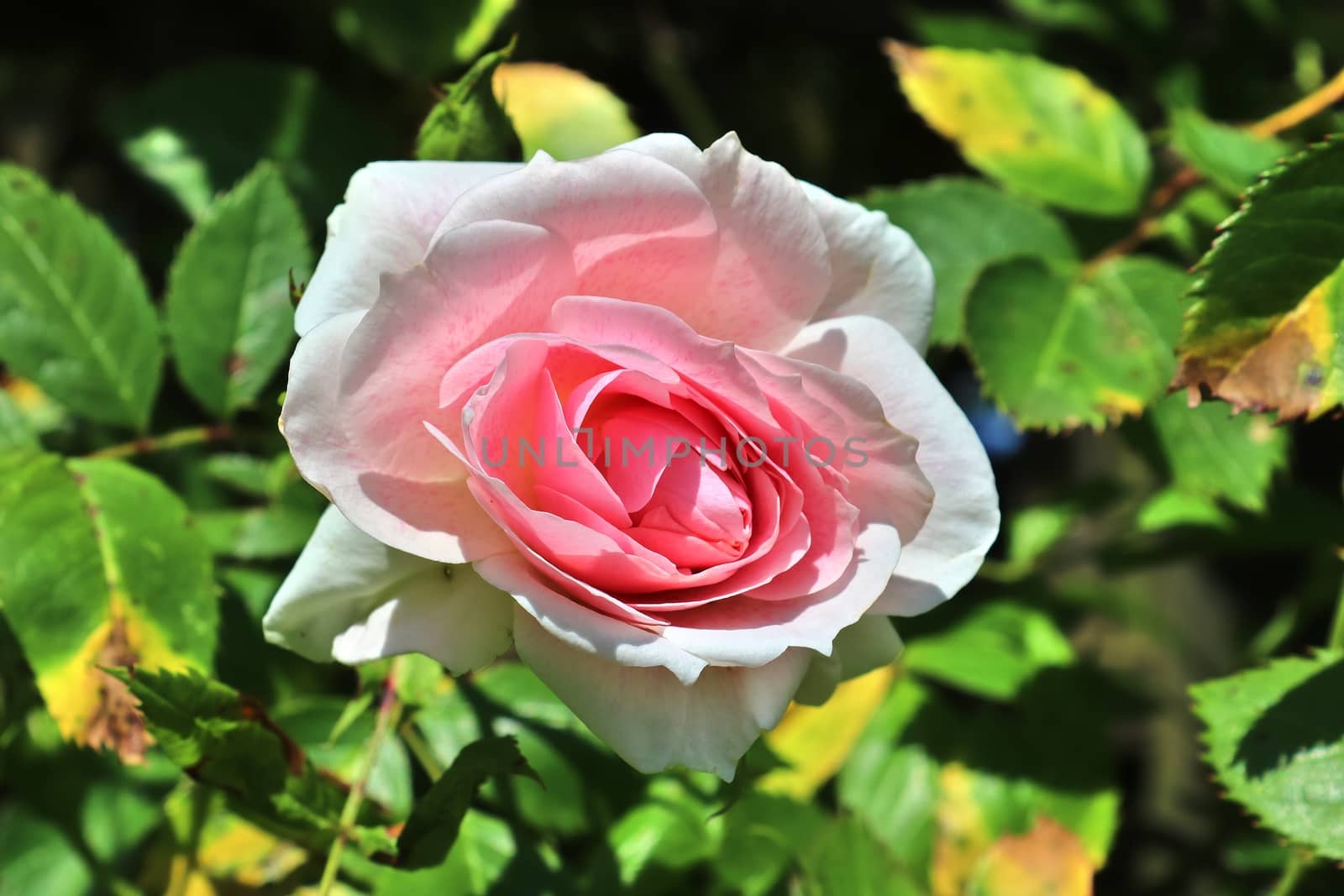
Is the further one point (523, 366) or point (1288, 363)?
point (1288, 363)

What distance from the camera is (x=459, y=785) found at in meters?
0.80

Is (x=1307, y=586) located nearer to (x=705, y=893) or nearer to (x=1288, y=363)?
(x=1288, y=363)

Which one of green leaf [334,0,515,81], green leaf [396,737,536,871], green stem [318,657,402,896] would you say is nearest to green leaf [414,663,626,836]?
green stem [318,657,402,896]

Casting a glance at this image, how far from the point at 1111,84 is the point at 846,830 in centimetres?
133

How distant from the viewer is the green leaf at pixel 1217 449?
122 centimetres

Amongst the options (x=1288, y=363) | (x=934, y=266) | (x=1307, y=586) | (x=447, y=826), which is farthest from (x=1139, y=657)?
(x=447, y=826)

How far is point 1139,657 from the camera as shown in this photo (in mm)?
2211

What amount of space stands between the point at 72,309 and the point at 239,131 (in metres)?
0.40

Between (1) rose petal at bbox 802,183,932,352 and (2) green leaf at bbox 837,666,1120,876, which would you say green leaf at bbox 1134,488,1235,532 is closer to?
(2) green leaf at bbox 837,666,1120,876

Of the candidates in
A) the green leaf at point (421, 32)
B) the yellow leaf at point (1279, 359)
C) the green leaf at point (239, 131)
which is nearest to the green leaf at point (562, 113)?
the green leaf at point (421, 32)

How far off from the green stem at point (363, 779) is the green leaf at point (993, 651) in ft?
2.21

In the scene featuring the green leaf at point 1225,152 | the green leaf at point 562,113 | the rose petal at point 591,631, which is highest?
the green leaf at point 562,113

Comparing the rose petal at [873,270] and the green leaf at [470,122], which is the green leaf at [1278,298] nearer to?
the rose petal at [873,270]

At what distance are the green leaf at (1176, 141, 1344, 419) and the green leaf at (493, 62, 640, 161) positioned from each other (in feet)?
1.95
